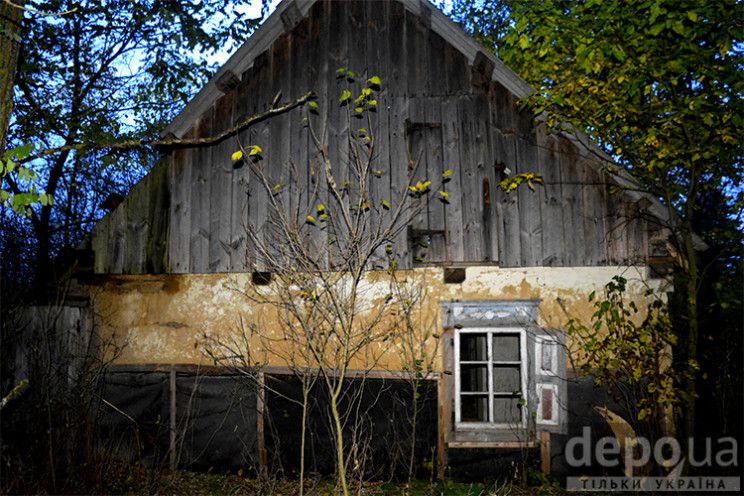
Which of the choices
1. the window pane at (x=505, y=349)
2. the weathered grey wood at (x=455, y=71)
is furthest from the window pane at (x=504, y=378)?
the weathered grey wood at (x=455, y=71)

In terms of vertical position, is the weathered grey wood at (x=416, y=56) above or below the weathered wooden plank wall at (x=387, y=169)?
above

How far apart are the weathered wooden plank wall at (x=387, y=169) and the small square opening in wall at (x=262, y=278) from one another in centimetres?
13

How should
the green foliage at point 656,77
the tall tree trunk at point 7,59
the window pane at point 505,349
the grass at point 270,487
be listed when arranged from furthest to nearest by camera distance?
1. the window pane at point 505,349
2. the grass at point 270,487
3. the green foliage at point 656,77
4. the tall tree trunk at point 7,59

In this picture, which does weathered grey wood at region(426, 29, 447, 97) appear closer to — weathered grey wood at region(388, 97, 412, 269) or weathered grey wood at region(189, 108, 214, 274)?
weathered grey wood at region(388, 97, 412, 269)

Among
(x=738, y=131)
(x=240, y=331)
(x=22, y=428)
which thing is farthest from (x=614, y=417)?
(x=22, y=428)

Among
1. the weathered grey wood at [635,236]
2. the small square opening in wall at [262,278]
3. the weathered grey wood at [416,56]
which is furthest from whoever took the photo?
the weathered grey wood at [416,56]

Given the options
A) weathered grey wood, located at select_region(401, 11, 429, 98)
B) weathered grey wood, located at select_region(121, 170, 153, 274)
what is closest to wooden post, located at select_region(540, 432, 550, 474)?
weathered grey wood, located at select_region(401, 11, 429, 98)

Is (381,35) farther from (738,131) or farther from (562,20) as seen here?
(738,131)

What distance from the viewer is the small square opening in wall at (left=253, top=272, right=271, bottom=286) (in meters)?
7.15

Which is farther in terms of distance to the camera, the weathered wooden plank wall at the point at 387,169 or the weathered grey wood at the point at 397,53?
the weathered grey wood at the point at 397,53

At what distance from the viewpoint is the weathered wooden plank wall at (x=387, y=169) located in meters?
6.82

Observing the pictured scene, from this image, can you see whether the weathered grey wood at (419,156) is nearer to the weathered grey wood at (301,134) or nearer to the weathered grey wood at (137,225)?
the weathered grey wood at (301,134)

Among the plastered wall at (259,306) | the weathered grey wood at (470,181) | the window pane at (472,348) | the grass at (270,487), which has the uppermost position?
the weathered grey wood at (470,181)

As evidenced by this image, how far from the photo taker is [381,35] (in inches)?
291
